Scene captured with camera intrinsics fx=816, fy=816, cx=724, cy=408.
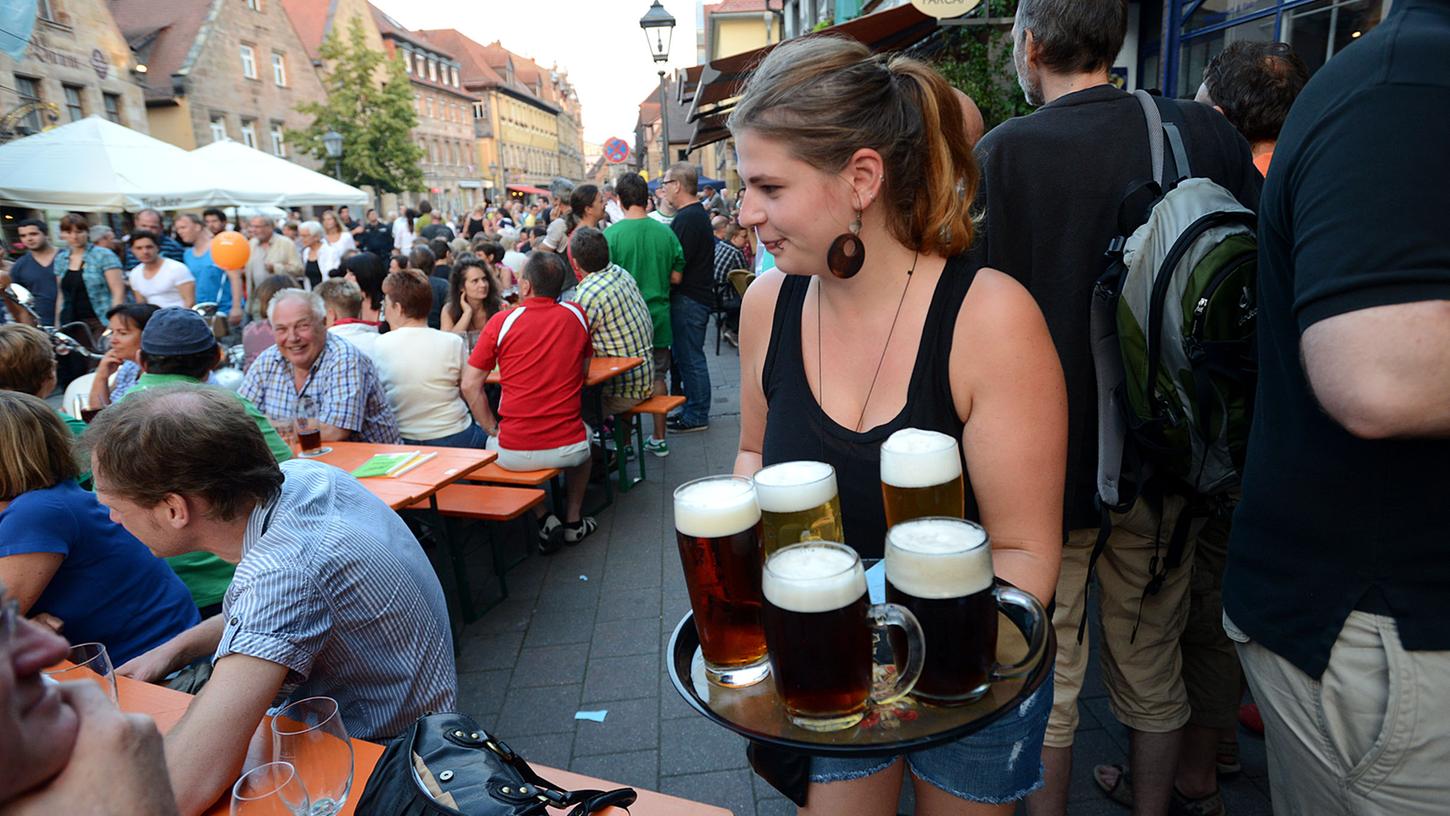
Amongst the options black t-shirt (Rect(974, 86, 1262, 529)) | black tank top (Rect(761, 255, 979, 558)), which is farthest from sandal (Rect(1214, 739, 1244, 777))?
black tank top (Rect(761, 255, 979, 558))

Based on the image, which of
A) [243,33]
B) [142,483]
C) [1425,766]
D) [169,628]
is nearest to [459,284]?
[169,628]

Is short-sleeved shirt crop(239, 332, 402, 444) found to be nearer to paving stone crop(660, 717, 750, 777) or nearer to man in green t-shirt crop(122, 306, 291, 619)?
man in green t-shirt crop(122, 306, 291, 619)

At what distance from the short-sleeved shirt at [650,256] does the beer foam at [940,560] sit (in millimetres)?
5593

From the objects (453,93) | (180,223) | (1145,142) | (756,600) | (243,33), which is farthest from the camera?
(453,93)

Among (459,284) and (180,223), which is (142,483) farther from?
(180,223)

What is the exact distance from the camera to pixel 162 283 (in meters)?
7.84

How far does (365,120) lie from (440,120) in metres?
26.5

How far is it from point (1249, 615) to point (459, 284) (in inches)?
229

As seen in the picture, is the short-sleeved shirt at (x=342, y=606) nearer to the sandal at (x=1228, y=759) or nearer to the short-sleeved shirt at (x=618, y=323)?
the sandal at (x=1228, y=759)

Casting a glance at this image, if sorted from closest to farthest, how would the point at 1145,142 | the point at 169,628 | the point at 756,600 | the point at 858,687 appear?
the point at 858,687
the point at 756,600
the point at 1145,142
the point at 169,628

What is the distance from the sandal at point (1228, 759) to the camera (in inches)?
96.9

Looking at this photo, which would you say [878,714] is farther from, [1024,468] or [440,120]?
[440,120]

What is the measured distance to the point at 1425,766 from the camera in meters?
1.07

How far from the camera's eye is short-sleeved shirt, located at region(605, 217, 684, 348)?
256 inches
